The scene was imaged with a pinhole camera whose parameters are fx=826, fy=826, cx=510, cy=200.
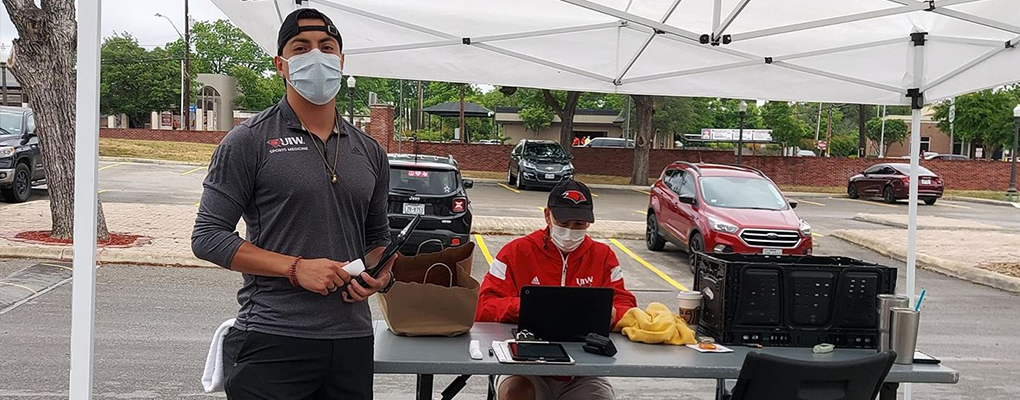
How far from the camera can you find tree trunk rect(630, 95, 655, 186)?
3120cm

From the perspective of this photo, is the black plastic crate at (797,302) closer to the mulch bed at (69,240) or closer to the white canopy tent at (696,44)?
the white canopy tent at (696,44)

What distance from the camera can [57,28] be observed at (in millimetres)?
11305

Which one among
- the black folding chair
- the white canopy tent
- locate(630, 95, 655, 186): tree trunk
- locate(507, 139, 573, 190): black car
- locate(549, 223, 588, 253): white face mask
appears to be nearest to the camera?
the black folding chair

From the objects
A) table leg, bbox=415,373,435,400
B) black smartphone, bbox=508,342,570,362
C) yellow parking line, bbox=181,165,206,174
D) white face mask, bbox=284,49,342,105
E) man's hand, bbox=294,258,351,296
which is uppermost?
white face mask, bbox=284,49,342,105

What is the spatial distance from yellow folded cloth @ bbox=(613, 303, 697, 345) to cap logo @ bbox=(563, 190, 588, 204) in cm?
61

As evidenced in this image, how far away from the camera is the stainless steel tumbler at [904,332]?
368 centimetres

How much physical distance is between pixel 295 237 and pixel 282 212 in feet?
0.29

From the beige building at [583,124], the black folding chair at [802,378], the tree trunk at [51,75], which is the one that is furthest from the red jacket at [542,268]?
the beige building at [583,124]

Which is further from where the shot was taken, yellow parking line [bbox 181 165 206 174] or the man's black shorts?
yellow parking line [bbox 181 165 206 174]

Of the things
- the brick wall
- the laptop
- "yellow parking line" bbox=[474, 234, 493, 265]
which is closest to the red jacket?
the laptop

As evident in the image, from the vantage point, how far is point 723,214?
12656 millimetres

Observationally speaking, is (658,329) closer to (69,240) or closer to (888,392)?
(888,392)

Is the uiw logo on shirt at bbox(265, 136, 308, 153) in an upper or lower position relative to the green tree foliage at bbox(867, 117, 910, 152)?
lower

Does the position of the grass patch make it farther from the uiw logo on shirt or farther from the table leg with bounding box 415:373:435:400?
the uiw logo on shirt
